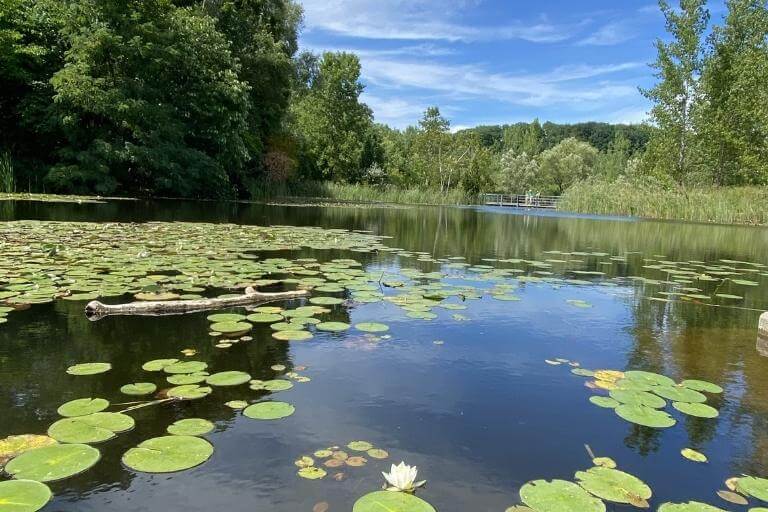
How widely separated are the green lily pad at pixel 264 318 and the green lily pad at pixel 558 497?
2.10 meters

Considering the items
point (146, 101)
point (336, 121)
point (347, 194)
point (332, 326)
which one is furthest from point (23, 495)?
point (336, 121)

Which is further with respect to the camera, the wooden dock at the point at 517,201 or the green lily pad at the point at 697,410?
the wooden dock at the point at 517,201

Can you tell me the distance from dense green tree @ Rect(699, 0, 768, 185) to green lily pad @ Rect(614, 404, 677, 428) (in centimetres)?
2586

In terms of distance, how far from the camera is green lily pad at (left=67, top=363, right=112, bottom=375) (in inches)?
88.0

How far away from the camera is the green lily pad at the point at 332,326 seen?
315 cm

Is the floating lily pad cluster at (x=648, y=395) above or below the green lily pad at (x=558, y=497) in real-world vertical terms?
above

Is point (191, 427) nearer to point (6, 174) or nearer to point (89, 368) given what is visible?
point (89, 368)

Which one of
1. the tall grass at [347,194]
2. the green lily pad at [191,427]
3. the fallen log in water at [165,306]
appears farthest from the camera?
the tall grass at [347,194]

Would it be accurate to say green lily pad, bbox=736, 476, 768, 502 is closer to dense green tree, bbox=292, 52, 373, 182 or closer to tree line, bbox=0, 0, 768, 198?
tree line, bbox=0, 0, 768, 198

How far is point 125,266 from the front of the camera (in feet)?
14.9

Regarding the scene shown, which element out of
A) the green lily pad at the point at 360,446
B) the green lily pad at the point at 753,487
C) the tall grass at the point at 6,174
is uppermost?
the tall grass at the point at 6,174

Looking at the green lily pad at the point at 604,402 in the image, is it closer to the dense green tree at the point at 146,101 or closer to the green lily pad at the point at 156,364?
the green lily pad at the point at 156,364

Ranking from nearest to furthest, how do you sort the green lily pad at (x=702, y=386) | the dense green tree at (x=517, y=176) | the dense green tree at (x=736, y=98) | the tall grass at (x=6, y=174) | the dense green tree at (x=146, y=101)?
the green lily pad at (x=702, y=386) → the tall grass at (x=6, y=174) → the dense green tree at (x=146, y=101) → the dense green tree at (x=736, y=98) → the dense green tree at (x=517, y=176)

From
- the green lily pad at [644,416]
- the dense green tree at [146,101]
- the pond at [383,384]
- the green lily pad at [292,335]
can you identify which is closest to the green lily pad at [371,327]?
the pond at [383,384]
